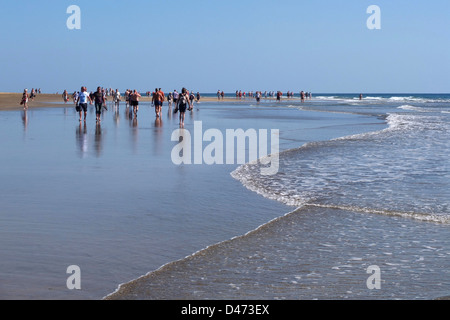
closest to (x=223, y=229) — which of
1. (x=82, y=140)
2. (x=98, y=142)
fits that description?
(x=98, y=142)

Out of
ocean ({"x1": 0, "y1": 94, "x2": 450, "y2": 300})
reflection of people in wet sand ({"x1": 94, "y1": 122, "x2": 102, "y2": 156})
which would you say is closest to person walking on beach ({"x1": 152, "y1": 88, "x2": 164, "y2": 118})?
reflection of people in wet sand ({"x1": 94, "y1": 122, "x2": 102, "y2": 156})

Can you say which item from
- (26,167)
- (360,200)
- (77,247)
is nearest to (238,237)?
(77,247)

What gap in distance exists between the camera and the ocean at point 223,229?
553cm

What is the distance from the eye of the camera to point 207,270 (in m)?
5.97

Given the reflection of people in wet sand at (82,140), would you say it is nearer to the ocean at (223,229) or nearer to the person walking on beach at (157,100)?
the ocean at (223,229)

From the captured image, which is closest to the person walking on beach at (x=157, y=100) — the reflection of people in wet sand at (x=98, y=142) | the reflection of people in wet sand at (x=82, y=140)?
the reflection of people in wet sand at (x=98, y=142)

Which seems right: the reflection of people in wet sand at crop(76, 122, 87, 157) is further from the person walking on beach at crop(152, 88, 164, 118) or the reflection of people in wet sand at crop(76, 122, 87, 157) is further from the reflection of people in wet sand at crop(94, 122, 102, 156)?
the person walking on beach at crop(152, 88, 164, 118)

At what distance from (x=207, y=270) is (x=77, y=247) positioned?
1.60 metres

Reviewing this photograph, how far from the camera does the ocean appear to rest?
553 cm

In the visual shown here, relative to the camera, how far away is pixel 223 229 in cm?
766

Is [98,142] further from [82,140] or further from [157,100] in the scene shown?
[157,100]

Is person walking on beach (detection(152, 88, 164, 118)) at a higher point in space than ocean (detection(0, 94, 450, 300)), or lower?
higher

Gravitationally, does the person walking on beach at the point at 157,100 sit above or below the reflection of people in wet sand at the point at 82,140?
above
